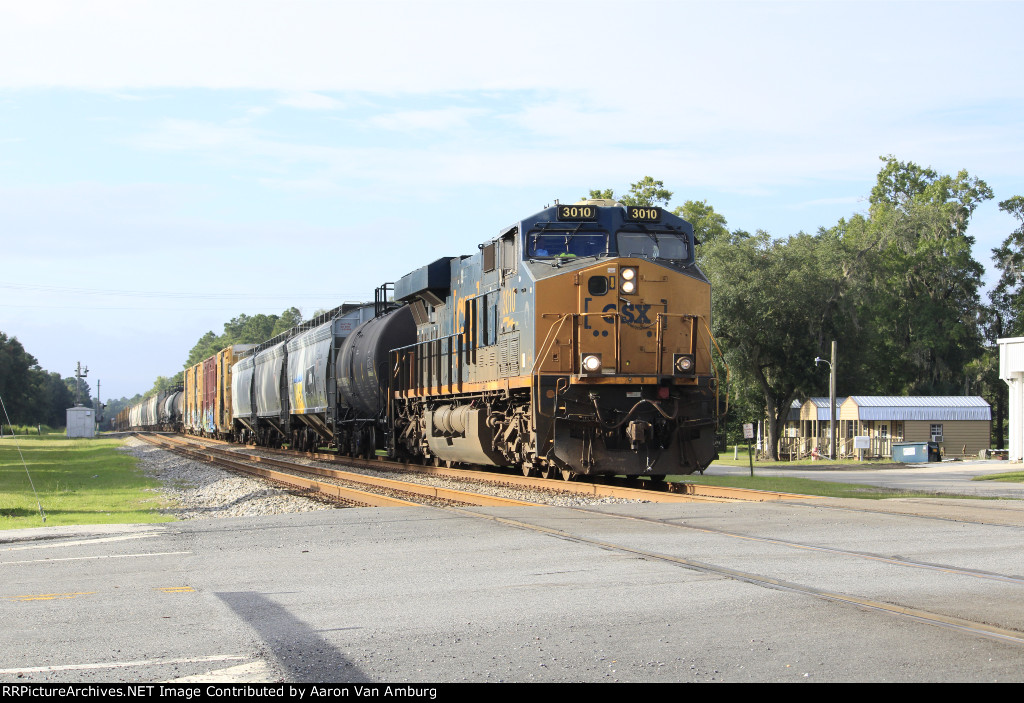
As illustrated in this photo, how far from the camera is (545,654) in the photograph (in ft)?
17.6

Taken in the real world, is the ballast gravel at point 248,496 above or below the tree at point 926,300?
below

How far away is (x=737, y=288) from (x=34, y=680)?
4766cm

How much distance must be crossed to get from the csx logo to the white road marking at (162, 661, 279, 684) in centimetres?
1157

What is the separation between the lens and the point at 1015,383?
1494 inches

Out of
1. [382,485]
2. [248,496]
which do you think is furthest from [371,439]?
[248,496]

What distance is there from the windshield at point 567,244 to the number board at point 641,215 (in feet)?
1.86

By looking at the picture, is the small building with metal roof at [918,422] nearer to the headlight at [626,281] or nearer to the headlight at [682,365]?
the headlight at [682,365]

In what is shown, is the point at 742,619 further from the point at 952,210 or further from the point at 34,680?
the point at 952,210

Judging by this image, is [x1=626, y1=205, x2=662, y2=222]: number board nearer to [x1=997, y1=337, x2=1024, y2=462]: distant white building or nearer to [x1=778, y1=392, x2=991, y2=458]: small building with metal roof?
[x1=997, y1=337, x2=1024, y2=462]: distant white building

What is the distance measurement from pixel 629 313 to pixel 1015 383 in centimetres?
2740

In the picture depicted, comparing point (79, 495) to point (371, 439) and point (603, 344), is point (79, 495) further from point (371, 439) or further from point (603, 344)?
point (603, 344)

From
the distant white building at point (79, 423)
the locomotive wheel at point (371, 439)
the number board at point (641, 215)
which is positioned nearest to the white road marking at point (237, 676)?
the number board at point (641, 215)

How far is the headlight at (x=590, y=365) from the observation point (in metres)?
16.0
